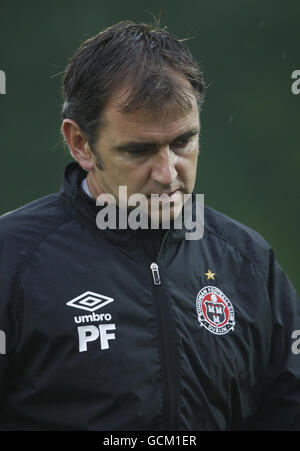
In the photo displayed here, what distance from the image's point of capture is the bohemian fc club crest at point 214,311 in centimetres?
188

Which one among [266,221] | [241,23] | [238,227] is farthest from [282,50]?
[238,227]

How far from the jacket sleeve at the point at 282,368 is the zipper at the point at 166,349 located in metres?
0.33

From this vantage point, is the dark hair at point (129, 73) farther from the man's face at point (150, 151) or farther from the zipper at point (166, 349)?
the zipper at point (166, 349)

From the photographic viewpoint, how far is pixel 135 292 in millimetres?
1815

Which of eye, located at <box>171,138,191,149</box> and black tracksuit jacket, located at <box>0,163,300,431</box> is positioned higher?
eye, located at <box>171,138,191,149</box>

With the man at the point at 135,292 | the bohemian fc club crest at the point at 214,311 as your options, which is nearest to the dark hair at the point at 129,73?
the man at the point at 135,292

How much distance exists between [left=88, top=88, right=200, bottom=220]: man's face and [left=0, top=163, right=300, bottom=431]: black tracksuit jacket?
114mm

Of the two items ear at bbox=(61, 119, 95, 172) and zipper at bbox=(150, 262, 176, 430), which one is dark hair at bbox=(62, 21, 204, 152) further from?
zipper at bbox=(150, 262, 176, 430)

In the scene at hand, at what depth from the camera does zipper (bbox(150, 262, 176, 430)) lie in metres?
1.74

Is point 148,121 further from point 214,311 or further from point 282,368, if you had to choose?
point 282,368

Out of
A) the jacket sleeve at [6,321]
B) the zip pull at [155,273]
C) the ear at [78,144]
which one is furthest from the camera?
the ear at [78,144]

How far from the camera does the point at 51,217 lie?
1888 mm

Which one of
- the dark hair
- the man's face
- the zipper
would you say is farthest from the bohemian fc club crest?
the dark hair

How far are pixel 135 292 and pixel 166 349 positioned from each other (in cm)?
16
